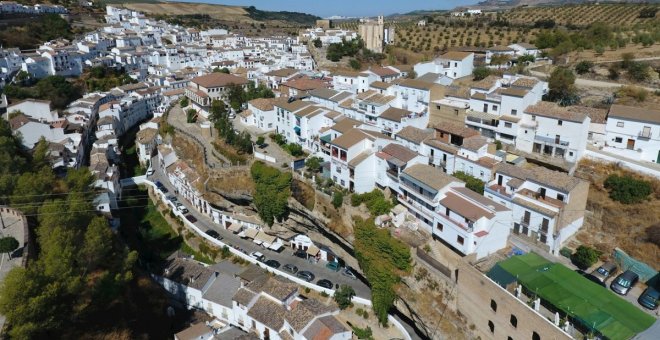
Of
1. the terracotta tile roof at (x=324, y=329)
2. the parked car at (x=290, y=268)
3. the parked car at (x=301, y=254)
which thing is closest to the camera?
the terracotta tile roof at (x=324, y=329)

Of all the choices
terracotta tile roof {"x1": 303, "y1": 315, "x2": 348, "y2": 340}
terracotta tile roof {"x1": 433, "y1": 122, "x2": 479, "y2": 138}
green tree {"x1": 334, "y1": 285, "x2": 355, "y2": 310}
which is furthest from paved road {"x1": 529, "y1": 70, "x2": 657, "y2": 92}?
terracotta tile roof {"x1": 303, "y1": 315, "x2": 348, "y2": 340}

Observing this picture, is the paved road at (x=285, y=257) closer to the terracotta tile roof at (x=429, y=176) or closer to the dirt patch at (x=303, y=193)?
the dirt patch at (x=303, y=193)

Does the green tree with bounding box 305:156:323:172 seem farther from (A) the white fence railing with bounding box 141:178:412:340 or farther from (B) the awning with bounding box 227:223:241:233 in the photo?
(A) the white fence railing with bounding box 141:178:412:340

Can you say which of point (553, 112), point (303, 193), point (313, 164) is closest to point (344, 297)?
point (303, 193)

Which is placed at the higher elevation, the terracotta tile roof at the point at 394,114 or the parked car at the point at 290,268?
the terracotta tile roof at the point at 394,114

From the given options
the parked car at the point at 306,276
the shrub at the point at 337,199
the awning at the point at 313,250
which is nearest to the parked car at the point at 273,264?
the parked car at the point at 306,276

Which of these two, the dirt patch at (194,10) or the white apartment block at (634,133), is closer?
the white apartment block at (634,133)
